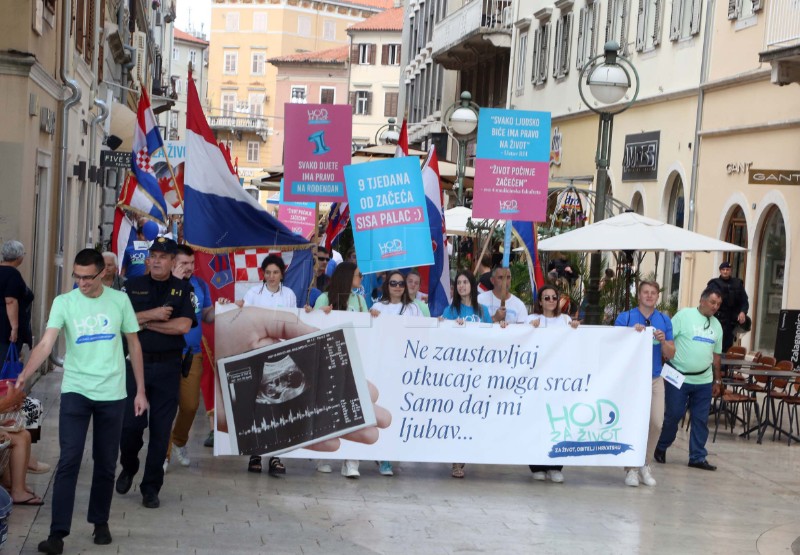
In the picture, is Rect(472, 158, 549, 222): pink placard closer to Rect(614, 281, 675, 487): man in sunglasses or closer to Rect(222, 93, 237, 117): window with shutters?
Rect(614, 281, 675, 487): man in sunglasses

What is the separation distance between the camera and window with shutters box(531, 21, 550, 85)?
38.3 metres

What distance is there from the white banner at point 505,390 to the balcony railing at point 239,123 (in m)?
98.6

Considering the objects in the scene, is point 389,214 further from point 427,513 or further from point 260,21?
point 260,21

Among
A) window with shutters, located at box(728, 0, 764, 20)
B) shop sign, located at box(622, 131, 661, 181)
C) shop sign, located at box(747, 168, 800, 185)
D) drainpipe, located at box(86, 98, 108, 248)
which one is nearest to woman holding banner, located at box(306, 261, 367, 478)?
shop sign, located at box(747, 168, 800, 185)

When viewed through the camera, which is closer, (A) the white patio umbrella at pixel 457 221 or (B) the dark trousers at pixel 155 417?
(B) the dark trousers at pixel 155 417

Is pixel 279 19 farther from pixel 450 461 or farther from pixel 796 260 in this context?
pixel 450 461

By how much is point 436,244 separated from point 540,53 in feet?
86.0

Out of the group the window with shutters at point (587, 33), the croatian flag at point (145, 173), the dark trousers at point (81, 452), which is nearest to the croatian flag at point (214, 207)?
the croatian flag at point (145, 173)

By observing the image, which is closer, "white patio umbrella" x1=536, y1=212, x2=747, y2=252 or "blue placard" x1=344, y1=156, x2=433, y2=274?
"blue placard" x1=344, y1=156, x2=433, y2=274

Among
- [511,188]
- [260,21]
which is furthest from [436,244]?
[260,21]

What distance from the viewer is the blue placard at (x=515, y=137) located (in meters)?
13.7

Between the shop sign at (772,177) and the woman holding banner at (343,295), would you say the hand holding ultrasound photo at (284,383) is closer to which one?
the woman holding banner at (343,295)

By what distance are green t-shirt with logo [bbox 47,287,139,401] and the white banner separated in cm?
307

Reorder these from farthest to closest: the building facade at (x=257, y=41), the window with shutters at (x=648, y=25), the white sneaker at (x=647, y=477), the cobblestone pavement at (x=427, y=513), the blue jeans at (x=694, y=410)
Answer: the building facade at (x=257, y=41) < the window with shutters at (x=648, y=25) < the blue jeans at (x=694, y=410) < the white sneaker at (x=647, y=477) < the cobblestone pavement at (x=427, y=513)
